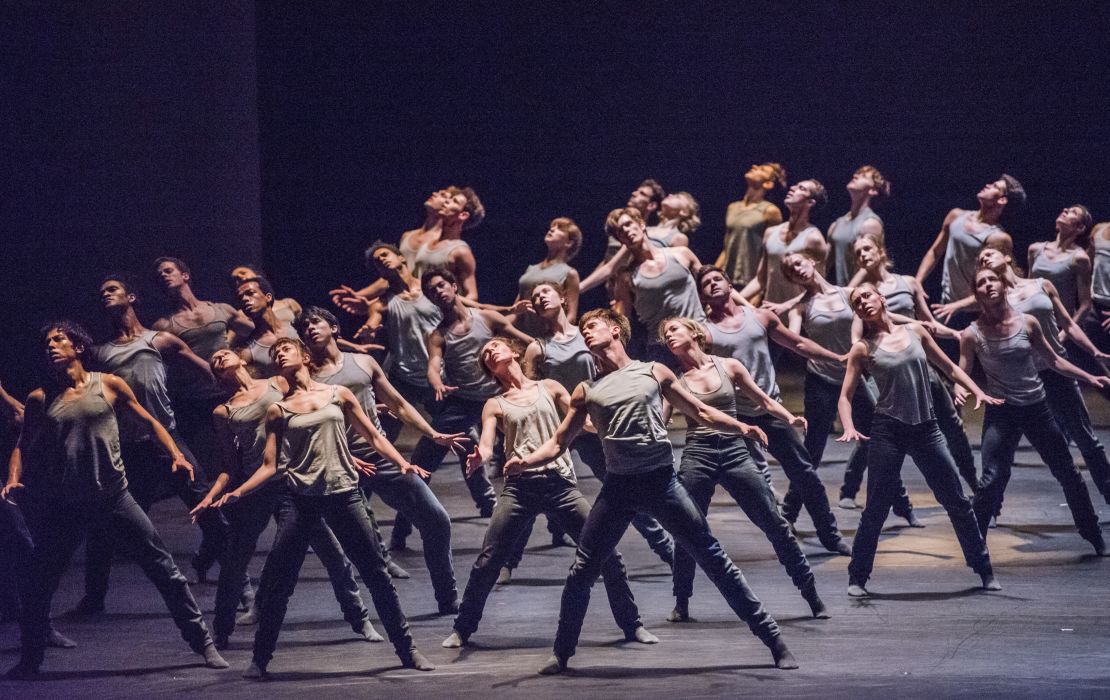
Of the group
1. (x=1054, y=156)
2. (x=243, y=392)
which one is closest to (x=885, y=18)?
(x=1054, y=156)

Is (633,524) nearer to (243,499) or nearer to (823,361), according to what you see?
(823,361)

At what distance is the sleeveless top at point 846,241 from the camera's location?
12.1 m

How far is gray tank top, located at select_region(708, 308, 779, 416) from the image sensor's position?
8578mm

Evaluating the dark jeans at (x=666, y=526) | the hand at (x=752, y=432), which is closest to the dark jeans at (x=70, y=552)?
the dark jeans at (x=666, y=526)

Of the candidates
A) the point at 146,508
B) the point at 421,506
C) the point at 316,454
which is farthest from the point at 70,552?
the point at 421,506

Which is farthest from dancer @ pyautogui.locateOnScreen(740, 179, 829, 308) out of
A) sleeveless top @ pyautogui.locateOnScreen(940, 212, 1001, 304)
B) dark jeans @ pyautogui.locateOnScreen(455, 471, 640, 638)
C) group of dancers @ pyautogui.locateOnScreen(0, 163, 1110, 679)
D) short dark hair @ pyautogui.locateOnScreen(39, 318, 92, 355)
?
short dark hair @ pyautogui.locateOnScreen(39, 318, 92, 355)

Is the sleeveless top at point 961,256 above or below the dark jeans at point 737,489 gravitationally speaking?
above

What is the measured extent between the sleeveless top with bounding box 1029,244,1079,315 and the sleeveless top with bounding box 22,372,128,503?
6750 mm

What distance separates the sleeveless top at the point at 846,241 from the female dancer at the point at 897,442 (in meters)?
4.09

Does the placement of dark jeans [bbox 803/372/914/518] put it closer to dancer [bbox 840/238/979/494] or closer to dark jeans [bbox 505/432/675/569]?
dancer [bbox 840/238/979/494]

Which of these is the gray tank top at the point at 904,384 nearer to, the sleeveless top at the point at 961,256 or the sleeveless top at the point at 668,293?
the sleeveless top at the point at 668,293

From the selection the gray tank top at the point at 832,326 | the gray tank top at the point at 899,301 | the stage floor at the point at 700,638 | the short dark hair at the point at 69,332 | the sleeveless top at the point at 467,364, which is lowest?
the stage floor at the point at 700,638

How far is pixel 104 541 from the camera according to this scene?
805 cm

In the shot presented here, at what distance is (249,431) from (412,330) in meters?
2.13
